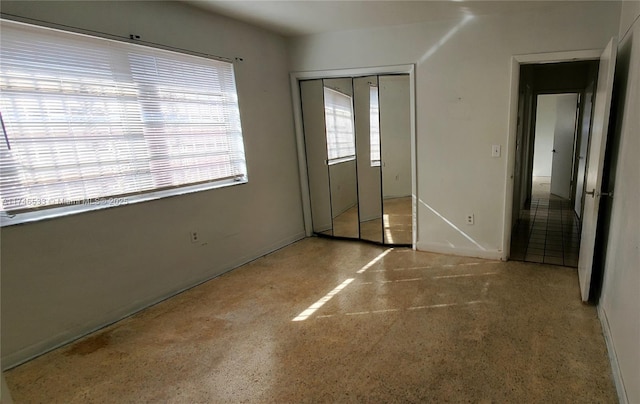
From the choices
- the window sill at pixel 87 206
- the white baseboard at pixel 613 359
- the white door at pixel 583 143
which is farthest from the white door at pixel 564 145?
the window sill at pixel 87 206

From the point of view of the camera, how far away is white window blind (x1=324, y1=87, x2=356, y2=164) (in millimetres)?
3695

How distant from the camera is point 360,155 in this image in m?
3.81

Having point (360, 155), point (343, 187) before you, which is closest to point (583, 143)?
point (360, 155)

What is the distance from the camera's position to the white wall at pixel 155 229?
2.01m

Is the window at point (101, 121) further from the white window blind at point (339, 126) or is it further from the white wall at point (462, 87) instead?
the white wall at point (462, 87)

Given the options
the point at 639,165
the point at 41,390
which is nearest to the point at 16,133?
the point at 41,390

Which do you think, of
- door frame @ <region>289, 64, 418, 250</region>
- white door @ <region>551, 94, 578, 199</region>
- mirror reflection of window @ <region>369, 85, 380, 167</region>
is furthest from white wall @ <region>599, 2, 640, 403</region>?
white door @ <region>551, 94, 578, 199</region>

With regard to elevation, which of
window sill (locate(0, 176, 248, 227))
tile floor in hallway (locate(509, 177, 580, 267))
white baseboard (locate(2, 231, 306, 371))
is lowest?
tile floor in hallway (locate(509, 177, 580, 267))

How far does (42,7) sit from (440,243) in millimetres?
3697

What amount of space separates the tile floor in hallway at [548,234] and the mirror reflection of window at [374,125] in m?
1.75

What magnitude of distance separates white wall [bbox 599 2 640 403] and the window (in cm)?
300

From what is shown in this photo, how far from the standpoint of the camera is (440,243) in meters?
3.44

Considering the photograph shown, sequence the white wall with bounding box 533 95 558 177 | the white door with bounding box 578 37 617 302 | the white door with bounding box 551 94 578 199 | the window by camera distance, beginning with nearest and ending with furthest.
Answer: the window
the white door with bounding box 578 37 617 302
the white door with bounding box 551 94 578 199
the white wall with bounding box 533 95 558 177

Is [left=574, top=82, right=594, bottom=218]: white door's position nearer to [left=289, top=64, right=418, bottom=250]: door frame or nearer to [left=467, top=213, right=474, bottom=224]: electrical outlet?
[left=467, top=213, right=474, bottom=224]: electrical outlet
